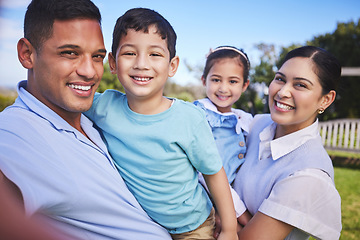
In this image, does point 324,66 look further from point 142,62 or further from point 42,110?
point 42,110

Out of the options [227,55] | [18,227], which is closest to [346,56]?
[227,55]

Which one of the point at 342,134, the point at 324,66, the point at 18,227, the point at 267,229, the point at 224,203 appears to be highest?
the point at 324,66

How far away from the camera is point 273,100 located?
252 centimetres

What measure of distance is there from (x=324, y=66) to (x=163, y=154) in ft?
4.92

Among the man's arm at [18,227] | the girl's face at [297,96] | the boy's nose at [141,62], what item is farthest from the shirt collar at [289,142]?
the man's arm at [18,227]

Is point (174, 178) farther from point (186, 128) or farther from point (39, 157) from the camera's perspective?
point (39, 157)

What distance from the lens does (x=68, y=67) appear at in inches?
67.6

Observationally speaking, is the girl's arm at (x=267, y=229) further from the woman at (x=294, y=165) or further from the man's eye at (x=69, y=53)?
the man's eye at (x=69, y=53)

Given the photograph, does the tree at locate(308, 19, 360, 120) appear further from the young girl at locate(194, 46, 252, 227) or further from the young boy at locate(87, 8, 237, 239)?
the young boy at locate(87, 8, 237, 239)

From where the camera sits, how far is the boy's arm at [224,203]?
2.03m

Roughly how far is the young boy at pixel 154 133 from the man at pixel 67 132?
0.35 ft

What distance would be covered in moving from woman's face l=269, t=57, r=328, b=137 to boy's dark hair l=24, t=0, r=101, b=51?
1.62 metres

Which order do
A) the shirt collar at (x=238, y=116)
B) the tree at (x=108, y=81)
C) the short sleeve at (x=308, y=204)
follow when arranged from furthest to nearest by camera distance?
the tree at (x=108, y=81) → the shirt collar at (x=238, y=116) → the short sleeve at (x=308, y=204)

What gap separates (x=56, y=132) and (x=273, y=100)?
1.79 m
